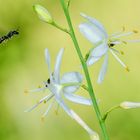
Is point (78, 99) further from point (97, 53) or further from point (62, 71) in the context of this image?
point (62, 71)

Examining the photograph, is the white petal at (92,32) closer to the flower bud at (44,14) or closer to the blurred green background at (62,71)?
the flower bud at (44,14)

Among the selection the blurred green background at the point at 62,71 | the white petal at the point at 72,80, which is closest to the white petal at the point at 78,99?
the white petal at the point at 72,80

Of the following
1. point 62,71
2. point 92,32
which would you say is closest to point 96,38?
point 92,32

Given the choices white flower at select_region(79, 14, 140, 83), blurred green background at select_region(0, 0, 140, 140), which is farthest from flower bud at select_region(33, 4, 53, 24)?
blurred green background at select_region(0, 0, 140, 140)

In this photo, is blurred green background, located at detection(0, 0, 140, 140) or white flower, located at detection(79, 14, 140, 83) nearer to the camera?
white flower, located at detection(79, 14, 140, 83)

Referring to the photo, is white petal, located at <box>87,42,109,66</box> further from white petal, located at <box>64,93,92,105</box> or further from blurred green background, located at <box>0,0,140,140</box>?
blurred green background, located at <box>0,0,140,140</box>
